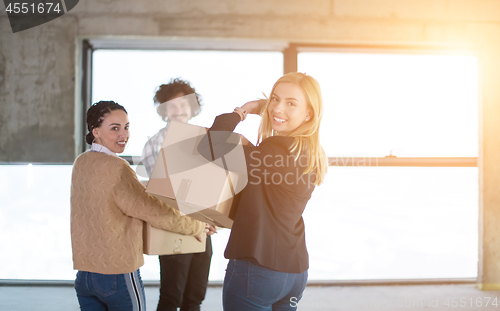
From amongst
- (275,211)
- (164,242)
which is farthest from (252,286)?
Answer: (164,242)

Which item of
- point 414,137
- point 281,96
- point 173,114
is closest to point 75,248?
point 281,96

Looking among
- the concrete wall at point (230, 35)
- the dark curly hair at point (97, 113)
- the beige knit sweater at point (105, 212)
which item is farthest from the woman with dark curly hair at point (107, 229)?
the concrete wall at point (230, 35)

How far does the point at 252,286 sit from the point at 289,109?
489 mm

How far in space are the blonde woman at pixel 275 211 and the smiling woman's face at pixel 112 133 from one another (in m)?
0.38

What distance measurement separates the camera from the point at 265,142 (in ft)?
3.24

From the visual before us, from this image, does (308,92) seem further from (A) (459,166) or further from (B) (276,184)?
(A) (459,166)

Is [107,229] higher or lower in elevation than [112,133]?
lower

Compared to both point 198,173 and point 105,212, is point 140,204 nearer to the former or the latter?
point 105,212

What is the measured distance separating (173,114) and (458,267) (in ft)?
9.09

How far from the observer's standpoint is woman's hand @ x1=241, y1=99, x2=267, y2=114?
1198 millimetres

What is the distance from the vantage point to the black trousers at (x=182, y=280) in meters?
1.62

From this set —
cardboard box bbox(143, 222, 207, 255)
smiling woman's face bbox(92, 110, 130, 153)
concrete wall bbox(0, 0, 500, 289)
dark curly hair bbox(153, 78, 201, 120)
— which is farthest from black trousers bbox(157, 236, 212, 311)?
concrete wall bbox(0, 0, 500, 289)

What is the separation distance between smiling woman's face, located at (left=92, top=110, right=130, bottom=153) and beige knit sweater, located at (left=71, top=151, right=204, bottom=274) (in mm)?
65

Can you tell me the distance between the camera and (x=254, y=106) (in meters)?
1.22
